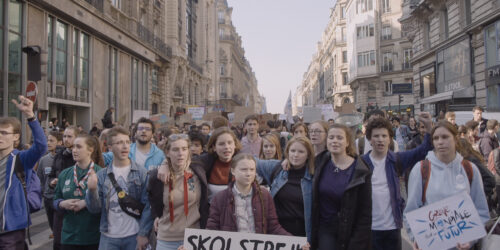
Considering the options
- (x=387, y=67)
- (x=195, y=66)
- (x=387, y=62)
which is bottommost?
(x=195, y=66)

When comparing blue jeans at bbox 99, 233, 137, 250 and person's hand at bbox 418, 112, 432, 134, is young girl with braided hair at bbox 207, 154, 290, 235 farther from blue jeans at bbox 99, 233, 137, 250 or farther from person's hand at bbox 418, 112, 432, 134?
person's hand at bbox 418, 112, 432, 134

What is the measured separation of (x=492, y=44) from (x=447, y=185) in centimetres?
1759

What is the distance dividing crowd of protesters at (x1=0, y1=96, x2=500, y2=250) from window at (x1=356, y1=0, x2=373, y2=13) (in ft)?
157

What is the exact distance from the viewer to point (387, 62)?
1844 inches

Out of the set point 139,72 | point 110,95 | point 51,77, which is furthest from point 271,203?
point 139,72

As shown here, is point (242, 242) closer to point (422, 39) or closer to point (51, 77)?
point (51, 77)

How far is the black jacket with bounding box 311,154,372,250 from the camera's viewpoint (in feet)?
10.9

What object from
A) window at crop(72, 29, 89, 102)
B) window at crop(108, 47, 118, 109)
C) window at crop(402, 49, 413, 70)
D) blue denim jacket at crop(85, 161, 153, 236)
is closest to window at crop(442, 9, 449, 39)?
window at crop(108, 47, 118, 109)

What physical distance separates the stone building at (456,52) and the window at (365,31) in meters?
17.8

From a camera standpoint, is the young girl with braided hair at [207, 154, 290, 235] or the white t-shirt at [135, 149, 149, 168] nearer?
the young girl with braided hair at [207, 154, 290, 235]

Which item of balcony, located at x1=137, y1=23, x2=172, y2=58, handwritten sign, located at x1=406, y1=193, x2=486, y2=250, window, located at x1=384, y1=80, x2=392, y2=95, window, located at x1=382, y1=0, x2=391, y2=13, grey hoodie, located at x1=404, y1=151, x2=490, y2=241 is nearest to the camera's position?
handwritten sign, located at x1=406, y1=193, x2=486, y2=250

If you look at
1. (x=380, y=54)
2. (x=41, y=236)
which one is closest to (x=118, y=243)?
(x=41, y=236)

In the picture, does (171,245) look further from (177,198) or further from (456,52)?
(456,52)

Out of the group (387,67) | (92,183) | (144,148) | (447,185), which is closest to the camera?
(447,185)
